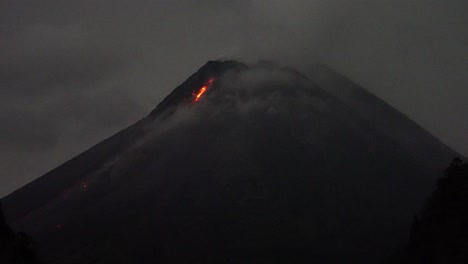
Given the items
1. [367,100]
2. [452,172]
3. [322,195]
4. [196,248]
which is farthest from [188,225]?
[367,100]

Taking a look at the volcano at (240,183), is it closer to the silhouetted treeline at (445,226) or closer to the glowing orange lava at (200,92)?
the glowing orange lava at (200,92)

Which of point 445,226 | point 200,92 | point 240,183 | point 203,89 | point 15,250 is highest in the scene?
point 203,89

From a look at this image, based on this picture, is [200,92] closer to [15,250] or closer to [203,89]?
[203,89]

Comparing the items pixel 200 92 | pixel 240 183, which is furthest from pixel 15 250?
pixel 200 92

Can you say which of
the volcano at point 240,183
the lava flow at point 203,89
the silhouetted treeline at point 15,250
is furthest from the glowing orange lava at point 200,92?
the silhouetted treeline at point 15,250

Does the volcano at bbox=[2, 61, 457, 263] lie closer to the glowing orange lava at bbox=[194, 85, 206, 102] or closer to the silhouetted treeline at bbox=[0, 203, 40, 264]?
the glowing orange lava at bbox=[194, 85, 206, 102]

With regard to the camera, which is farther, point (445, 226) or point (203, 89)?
point (203, 89)
